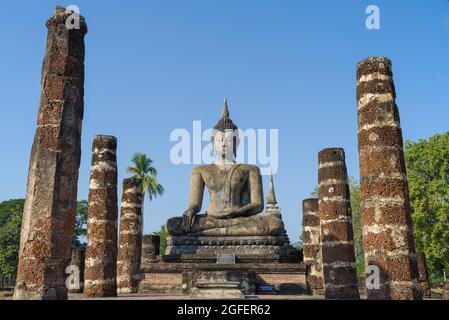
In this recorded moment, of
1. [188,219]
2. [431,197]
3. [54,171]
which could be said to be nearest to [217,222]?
[188,219]

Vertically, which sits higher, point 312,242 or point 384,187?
point 384,187

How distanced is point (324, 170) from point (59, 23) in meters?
7.13

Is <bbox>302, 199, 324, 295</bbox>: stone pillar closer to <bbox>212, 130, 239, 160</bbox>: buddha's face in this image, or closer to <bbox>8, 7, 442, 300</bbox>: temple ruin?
<bbox>8, 7, 442, 300</bbox>: temple ruin

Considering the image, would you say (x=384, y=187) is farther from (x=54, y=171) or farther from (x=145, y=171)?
(x=145, y=171)

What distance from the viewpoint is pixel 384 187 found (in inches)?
346

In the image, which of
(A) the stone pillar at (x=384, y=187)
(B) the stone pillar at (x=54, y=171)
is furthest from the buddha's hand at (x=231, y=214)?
(B) the stone pillar at (x=54, y=171)

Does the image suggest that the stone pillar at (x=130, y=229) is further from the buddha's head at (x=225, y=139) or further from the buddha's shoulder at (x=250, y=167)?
the buddha's shoulder at (x=250, y=167)

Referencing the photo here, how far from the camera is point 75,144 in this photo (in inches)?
319

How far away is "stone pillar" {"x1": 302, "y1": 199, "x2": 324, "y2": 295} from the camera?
14539 millimetres

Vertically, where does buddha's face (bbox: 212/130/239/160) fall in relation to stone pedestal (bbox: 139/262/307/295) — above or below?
above

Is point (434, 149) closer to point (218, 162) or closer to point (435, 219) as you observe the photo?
point (435, 219)

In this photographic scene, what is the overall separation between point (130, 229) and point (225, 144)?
Answer: 4385mm

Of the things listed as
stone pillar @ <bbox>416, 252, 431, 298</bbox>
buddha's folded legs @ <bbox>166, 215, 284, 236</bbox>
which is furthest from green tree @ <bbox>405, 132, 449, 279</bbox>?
buddha's folded legs @ <bbox>166, 215, 284, 236</bbox>
